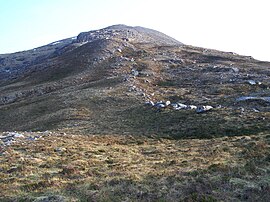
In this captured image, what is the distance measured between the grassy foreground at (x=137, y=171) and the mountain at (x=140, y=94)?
861cm

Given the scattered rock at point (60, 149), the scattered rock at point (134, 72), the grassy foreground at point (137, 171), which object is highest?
the scattered rock at point (134, 72)

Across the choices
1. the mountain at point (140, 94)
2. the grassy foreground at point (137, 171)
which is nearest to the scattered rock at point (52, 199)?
the grassy foreground at point (137, 171)

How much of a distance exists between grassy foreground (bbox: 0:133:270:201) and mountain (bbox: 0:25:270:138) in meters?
8.61

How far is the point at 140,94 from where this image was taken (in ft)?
178

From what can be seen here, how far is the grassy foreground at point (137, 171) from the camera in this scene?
50.9 feet

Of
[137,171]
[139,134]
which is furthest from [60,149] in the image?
[139,134]

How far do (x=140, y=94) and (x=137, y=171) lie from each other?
3565cm

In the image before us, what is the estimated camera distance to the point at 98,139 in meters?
32.2

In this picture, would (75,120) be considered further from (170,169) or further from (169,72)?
(169,72)

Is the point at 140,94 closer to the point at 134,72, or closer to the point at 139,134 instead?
the point at 134,72

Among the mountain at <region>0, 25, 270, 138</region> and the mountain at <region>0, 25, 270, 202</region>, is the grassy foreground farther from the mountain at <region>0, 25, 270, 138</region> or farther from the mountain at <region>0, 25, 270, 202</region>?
the mountain at <region>0, 25, 270, 138</region>

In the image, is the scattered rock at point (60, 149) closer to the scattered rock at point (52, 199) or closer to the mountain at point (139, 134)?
the mountain at point (139, 134)

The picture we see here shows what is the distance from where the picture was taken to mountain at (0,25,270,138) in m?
36.9

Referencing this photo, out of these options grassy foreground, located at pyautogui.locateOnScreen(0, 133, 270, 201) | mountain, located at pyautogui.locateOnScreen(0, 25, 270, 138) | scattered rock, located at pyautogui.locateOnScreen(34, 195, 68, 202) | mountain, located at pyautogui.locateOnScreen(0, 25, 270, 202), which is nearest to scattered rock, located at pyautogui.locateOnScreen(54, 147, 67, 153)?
grassy foreground, located at pyautogui.locateOnScreen(0, 133, 270, 201)
